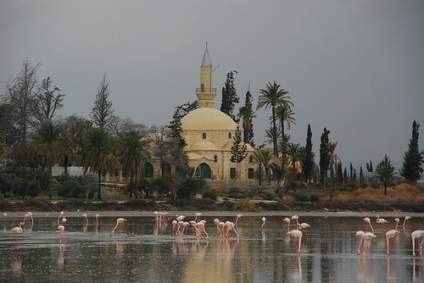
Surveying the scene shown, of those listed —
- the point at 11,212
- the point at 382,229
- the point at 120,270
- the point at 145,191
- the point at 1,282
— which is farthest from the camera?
the point at 145,191

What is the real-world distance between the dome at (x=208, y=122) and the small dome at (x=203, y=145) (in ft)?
7.01

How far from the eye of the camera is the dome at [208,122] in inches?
4252

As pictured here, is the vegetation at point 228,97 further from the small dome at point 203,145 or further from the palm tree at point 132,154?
the palm tree at point 132,154

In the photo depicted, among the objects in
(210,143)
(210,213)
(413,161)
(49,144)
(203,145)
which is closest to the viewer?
(210,213)

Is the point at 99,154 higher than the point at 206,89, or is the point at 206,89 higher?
the point at 206,89

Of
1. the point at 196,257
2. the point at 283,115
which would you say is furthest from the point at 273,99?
the point at 196,257

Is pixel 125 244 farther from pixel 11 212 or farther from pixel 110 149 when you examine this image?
pixel 110 149

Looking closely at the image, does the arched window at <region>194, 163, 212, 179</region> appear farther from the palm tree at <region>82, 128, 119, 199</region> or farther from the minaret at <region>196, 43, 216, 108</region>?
the palm tree at <region>82, 128, 119, 199</region>

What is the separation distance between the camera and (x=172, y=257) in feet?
112

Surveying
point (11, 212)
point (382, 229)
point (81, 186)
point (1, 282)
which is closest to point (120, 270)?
point (1, 282)

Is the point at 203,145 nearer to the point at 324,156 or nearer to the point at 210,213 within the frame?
the point at 324,156

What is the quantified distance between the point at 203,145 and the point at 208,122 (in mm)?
3781

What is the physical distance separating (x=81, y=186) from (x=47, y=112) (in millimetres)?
25658

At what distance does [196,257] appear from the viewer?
3409 centimetres
